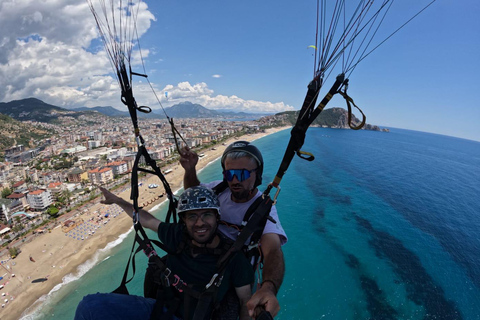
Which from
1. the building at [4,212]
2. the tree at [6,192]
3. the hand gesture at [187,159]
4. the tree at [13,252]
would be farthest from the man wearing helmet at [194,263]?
the tree at [6,192]

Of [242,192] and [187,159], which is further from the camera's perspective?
[187,159]

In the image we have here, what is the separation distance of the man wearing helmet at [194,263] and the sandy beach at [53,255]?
13319 millimetres

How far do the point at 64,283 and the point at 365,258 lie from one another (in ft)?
69.2

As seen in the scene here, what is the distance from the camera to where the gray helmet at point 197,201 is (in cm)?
212

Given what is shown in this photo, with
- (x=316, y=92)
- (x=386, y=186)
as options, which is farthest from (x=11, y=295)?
(x=386, y=186)

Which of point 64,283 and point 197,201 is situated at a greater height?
point 197,201

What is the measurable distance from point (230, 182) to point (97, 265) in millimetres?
18760

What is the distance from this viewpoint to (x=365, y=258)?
1777 cm

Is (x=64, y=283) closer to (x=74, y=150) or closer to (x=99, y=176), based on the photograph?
(x=99, y=176)

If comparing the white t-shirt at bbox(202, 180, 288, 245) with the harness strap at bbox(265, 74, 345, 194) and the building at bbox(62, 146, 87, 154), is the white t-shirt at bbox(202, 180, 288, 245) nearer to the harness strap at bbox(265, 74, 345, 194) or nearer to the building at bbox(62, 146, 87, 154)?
the harness strap at bbox(265, 74, 345, 194)

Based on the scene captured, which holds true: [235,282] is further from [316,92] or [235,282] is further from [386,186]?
[386,186]

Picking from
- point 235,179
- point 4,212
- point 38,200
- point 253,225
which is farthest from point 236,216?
point 38,200

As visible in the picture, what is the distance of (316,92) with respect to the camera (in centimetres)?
221

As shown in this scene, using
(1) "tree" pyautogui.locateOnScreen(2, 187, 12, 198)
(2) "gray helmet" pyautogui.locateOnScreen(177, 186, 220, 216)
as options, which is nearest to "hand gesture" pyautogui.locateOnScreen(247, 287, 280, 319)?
(2) "gray helmet" pyautogui.locateOnScreen(177, 186, 220, 216)
